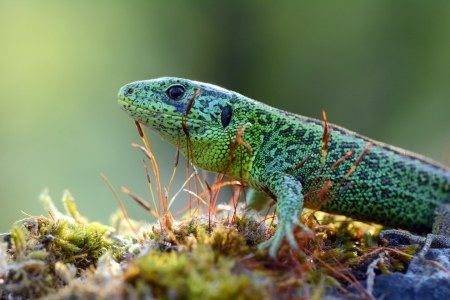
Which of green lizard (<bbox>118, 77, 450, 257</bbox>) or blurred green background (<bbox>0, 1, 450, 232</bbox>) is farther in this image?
blurred green background (<bbox>0, 1, 450, 232</bbox>)

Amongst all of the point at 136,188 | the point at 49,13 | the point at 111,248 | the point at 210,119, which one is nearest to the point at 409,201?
the point at 210,119

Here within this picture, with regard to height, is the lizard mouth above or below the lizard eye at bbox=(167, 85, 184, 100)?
below

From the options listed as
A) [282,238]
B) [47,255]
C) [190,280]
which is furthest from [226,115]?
[190,280]

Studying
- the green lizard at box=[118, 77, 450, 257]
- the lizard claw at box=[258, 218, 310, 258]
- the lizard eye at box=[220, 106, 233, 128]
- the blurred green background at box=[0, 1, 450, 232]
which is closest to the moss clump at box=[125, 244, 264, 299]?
the lizard claw at box=[258, 218, 310, 258]

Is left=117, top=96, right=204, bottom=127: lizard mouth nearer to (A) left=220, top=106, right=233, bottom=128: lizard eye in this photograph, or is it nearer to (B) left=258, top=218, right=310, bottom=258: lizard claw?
(A) left=220, top=106, right=233, bottom=128: lizard eye

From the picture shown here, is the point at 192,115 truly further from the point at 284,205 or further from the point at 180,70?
the point at 180,70

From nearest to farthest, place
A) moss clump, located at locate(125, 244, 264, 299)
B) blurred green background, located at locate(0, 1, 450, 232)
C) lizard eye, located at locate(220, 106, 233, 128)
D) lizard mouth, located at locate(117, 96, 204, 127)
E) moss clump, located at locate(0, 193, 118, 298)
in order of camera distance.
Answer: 1. moss clump, located at locate(125, 244, 264, 299)
2. moss clump, located at locate(0, 193, 118, 298)
3. lizard mouth, located at locate(117, 96, 204, 127)
4. lizard eye, located at locate(220, 106, 233, 128)
5. blurred green background, located at locate(0, 1, 450, 232)

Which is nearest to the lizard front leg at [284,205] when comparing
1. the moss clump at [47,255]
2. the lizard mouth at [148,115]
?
the lizard mouth at [148,115]
